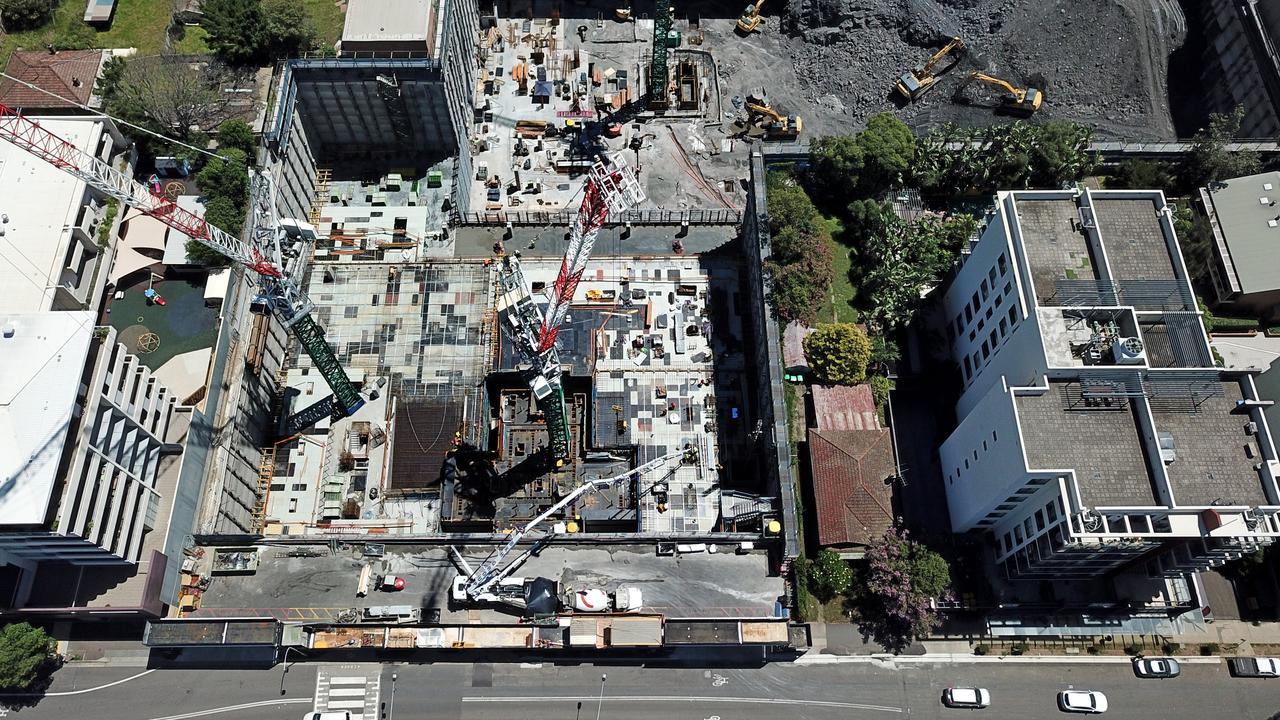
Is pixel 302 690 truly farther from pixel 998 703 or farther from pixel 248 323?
pixel 998 703

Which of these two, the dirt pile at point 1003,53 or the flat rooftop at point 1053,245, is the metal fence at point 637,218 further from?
the flat rooftop at point 1053,245

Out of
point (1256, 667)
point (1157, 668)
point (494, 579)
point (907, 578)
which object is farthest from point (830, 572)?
point (1256, 667)

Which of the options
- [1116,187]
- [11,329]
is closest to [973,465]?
[1116,187]

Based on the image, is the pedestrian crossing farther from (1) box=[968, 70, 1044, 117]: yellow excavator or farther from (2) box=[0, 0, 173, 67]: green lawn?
(1) box=[968, 70, 1044, 117]: yellow excavator

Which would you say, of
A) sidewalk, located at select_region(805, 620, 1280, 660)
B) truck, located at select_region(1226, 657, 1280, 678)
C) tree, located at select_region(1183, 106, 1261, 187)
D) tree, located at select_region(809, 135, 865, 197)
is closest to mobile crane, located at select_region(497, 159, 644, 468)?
tree, located at select_region(809, 135, 865, 197)

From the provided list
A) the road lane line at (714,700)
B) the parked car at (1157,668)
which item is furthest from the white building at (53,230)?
the parked car at (1157,668)
